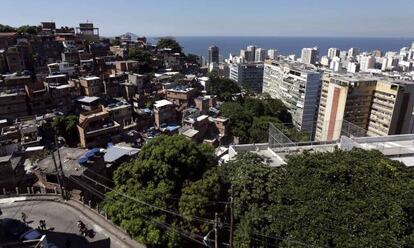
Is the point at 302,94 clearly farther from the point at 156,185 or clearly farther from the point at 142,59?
the point at 156,185

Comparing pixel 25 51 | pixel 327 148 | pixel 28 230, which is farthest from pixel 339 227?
pixel 25 51

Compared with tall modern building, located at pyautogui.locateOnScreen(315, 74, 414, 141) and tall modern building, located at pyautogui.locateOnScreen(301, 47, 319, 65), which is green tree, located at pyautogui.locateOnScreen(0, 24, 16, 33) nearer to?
tall modern building, located at pyautogui.locateOnScreen(315, 74, 414, 141)

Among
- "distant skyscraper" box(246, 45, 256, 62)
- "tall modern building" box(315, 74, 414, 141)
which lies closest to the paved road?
"tall modern building" box(315, 74, 414, 141)

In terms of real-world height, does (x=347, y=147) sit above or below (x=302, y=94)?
above

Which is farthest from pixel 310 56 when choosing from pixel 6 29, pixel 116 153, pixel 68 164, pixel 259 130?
pixel 68 164

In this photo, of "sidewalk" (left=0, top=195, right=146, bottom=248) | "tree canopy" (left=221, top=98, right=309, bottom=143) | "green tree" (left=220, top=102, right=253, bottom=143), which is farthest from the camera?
"green tree" (left=220, top=102, right=253, bottom=143)
